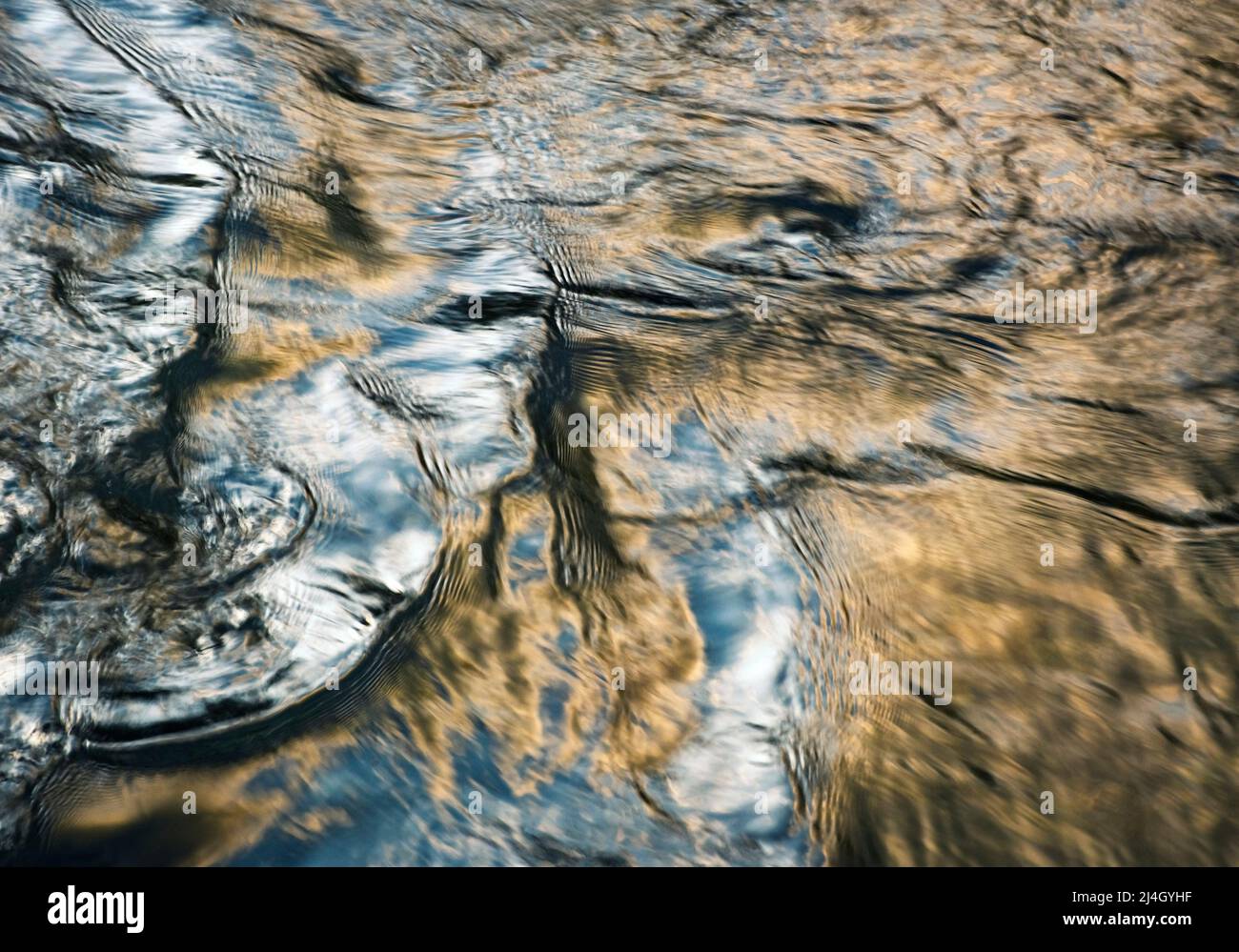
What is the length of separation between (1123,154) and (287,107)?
2075mm

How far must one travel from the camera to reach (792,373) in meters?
2.04

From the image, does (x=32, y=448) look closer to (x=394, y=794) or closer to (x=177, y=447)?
(x=177, y=447)

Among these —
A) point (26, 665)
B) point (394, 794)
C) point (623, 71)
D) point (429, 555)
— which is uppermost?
point (623, 71)

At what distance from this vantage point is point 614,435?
1.93 metres

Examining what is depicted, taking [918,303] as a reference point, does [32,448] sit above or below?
below

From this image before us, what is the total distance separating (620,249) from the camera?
7.50ft

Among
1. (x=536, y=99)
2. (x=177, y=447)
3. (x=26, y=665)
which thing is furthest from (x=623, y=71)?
(x=26, y=665)

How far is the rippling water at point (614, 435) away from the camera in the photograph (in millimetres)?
1462

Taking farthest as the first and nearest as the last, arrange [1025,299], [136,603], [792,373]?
[1025,299]
[792,373]
[136,603]

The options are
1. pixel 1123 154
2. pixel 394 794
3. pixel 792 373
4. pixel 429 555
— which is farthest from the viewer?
pixel 1123 154

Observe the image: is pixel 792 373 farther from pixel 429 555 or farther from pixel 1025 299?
pixel 429 555

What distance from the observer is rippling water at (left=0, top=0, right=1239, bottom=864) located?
146 cm

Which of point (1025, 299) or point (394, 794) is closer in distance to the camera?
point (394, 794)

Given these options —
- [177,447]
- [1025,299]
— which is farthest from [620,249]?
[177,447]
